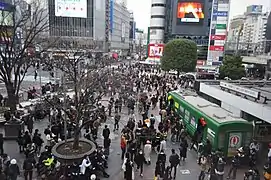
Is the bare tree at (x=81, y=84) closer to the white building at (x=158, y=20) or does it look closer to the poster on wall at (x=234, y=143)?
the poster on wall at (x=234, y=143)

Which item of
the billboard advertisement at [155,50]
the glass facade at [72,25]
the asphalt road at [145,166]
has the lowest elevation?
the asphalt road at [145,166]

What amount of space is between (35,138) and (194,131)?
8.53m

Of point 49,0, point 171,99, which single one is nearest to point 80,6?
point 49,0

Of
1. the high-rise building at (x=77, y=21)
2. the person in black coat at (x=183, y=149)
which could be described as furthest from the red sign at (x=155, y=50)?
the person in black coat at (x=183, y=149)

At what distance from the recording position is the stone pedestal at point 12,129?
14.2 meters

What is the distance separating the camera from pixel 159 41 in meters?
75.6

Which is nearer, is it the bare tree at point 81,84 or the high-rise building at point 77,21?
the bare tree at point 81,84

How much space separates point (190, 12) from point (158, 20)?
35.7 ft

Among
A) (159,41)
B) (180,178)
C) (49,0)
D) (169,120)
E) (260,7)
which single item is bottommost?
(180,178)

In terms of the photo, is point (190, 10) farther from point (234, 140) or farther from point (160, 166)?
point (160, 166)

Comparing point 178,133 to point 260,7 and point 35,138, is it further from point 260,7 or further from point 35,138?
point 260,7

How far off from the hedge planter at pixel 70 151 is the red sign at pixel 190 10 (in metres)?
62.2

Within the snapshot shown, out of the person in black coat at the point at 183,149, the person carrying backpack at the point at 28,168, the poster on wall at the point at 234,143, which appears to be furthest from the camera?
the poster on wall at the point at 234,143

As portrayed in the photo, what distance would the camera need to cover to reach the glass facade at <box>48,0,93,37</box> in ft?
237
